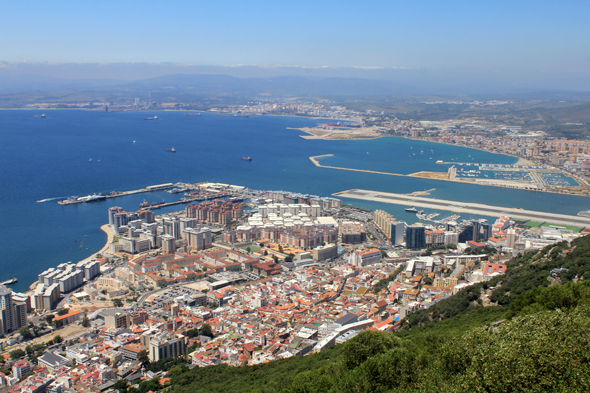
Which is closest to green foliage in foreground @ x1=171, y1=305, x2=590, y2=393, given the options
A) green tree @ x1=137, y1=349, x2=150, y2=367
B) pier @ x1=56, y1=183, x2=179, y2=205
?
green tree @ x1=137, y1=349, x2=150, y2=367

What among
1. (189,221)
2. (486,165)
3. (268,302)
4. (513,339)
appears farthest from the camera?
(486,165)

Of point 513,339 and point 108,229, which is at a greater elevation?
point 513,339

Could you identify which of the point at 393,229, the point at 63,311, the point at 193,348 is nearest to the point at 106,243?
the point at 63,311

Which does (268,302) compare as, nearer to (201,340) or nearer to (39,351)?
(201,340)

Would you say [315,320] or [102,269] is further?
[102,269]

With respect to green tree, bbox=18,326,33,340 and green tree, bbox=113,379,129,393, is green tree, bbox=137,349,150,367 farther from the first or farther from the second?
green tree, bbox=18,326,33,340

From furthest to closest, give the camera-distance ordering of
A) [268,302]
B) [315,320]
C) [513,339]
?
[268,302]
[315,320]
[513,339]

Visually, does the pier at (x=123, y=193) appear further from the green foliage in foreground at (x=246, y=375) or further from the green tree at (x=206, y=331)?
the green foliage in foreground at (x=246, y=375)

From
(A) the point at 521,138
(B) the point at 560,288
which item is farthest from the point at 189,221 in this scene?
(A) the point at 521,138

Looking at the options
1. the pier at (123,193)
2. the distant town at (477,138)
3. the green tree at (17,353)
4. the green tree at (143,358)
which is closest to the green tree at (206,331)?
the green tree at (143,358)
